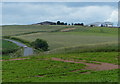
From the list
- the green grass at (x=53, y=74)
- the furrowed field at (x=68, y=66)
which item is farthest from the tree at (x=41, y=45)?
the green grass at (x=53, y=74)

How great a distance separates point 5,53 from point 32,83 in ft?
149

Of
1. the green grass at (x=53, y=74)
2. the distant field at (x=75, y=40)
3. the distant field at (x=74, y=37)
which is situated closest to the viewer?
the green grass at (x=53, y=74)

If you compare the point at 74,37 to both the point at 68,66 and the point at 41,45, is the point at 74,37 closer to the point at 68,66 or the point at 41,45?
the point at 41,45

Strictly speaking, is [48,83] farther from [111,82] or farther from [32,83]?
[111,82]

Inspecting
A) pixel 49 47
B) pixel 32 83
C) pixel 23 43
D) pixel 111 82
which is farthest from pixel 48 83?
pixel 23 43

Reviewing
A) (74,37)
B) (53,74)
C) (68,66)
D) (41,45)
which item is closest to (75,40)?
(74,37)

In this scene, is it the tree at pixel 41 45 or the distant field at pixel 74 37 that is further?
the tree at pixel 41 45

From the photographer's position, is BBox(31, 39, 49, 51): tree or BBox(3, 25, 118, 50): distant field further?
BBox(31, 39, 49, 51): tree

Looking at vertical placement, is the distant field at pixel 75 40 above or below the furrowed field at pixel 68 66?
above

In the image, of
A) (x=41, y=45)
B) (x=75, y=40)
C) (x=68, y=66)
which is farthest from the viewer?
(x=75, y=40)

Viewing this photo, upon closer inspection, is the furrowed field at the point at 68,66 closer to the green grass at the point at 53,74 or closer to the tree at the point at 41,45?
the green grass at the point at 53,74

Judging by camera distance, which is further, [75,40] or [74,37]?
[74,37]

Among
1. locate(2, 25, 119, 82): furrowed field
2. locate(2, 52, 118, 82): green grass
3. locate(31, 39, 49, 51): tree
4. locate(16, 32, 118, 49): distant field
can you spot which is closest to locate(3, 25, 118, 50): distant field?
locate(16, 32, 118, 49): distant field

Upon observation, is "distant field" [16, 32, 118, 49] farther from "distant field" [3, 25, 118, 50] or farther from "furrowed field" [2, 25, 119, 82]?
"furrowed field" [2, 25, 119, 82]
